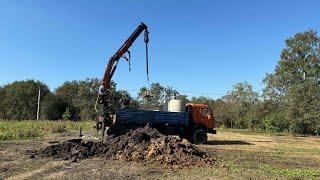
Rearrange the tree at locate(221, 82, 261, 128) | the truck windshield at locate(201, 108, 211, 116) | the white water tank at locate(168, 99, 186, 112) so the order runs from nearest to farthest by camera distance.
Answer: the white water tank at locate(168, 99, 186, 112)
the truck windshield at locate(201, 108, 211, 116)
the tree at locate(221, 82, 261, 128)

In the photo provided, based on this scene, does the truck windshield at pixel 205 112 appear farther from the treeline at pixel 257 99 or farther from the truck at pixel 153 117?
the treeline at pixel 257 99

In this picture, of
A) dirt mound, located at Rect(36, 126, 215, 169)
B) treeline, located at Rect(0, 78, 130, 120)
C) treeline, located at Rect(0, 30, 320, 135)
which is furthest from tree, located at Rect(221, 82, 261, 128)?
dirt mound, located at Rect(36, 126, 215, 169)

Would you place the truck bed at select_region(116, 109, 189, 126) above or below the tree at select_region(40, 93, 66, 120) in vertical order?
below

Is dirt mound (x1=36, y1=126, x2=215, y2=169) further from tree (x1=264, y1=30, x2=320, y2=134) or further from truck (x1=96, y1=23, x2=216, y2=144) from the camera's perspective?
tree (x1=264, y1=30, x2=320, y2=134)

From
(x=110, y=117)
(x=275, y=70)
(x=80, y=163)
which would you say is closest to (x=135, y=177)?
(x=80, y=163)

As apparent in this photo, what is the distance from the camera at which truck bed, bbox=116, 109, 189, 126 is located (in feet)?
84.6

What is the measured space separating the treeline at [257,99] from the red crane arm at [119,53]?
1186 millimetres

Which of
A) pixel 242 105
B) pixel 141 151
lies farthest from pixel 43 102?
pixel 141 151

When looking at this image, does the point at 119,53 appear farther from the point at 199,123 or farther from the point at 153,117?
the point at 199,123

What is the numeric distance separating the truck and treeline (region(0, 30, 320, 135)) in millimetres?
1211

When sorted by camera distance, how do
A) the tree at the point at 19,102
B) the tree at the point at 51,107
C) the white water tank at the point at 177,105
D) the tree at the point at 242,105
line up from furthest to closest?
1. the tree at the point at 19,102
2. the tree at the point at 51,107
3. the tree at the point at 242,105
4. the white water tank at the point at 177,105

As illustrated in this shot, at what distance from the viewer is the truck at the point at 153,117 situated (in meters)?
25.7

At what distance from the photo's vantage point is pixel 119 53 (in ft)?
91.9

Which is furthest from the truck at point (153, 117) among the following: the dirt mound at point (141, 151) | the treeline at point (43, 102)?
the treeline at point (43, 102)
